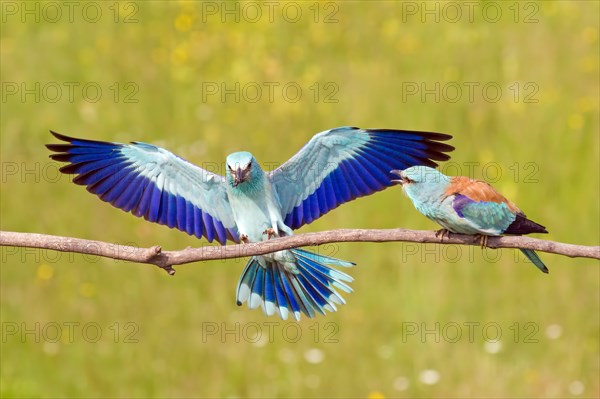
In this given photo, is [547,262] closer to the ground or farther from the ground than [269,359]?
farther from the ground

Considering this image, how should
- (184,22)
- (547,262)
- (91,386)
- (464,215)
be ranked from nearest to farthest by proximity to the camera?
(464,215), (91,386), (547,262), (184,22)

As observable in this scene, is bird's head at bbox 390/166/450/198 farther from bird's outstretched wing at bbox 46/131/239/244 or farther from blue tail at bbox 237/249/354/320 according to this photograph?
bird's outstretched wing at bbox 46/131/239/244

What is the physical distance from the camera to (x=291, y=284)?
684 cm

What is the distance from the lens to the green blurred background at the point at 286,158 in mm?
8086

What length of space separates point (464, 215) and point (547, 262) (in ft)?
12.6

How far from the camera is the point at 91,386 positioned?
8094 millimetres

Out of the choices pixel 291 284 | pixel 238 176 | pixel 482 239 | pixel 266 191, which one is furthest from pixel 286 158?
pixel 482 239

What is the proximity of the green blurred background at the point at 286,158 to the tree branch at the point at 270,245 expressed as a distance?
3230mm

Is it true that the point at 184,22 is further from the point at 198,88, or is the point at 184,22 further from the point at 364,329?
the point at 364,329

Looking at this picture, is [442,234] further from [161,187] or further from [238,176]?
[161,187]

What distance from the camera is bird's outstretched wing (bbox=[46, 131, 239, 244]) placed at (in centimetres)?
663

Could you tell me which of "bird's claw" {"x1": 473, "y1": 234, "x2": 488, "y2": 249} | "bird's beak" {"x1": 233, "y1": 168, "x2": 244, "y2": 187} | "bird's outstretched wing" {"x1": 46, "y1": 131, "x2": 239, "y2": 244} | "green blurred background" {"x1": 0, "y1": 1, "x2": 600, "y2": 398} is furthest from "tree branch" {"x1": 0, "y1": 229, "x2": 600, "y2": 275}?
"green blurred background" {"x1": 0, "y1": 1, "x2": 600, "y2": 398}

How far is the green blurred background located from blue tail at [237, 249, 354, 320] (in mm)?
1307

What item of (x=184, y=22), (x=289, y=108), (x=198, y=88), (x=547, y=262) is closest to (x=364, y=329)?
(x=547, y=262)
